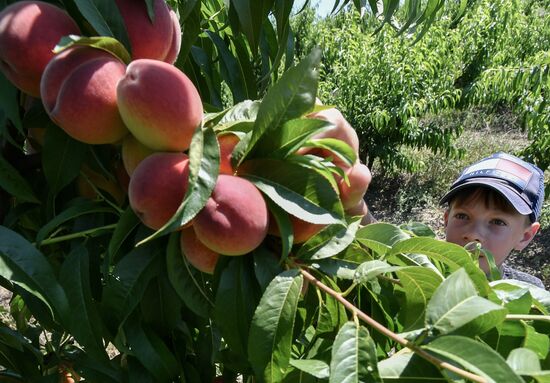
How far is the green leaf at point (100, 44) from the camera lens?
38 centimetres

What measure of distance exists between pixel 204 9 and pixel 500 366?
2.15ft

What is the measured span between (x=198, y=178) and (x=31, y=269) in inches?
6.3

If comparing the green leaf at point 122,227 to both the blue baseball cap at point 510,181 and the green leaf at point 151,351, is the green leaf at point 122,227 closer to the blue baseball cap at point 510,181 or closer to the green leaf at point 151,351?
the green leaf at point 151,351

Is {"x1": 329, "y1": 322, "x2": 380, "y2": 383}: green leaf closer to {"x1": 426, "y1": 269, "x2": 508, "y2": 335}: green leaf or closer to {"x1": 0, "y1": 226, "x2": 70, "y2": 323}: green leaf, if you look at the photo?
{"x1": 426, "y1": 269, "x2": 508, "y2": 335}: green leaf

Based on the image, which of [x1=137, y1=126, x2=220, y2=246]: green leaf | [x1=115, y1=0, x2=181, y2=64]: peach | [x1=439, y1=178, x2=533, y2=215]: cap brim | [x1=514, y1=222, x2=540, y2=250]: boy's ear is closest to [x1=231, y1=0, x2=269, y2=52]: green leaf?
[x1=115, y1=0, x2=181, y2=64]: peach

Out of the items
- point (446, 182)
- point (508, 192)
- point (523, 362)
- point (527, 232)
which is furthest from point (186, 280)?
point (446, 182)

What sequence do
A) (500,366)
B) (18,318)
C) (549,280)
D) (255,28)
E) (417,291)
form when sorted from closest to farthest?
1. (500,366)
2. (417,291)
3. (255,28)
4. (18,318)
5. (549,280)

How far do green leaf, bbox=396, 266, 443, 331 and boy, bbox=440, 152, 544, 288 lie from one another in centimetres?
90

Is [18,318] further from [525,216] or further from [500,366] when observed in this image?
[525,216]

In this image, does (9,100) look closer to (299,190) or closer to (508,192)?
(299,190)

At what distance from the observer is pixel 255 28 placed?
56cm

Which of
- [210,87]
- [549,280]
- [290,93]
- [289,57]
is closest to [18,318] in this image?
[210,87]

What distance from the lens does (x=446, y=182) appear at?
512cm

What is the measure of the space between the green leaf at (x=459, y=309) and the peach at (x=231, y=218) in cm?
14
